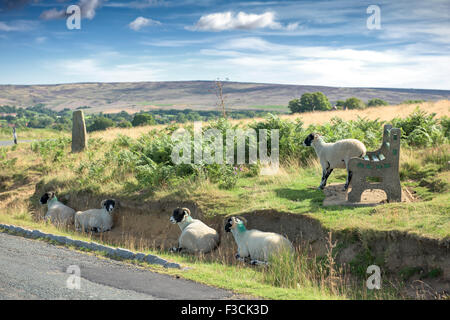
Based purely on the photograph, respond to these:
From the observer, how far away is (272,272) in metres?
9.62

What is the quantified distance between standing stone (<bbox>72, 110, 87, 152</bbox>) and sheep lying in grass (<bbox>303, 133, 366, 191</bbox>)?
15088mm

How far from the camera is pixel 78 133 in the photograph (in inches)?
972

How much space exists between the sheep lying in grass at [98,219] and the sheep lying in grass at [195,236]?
12.0ft

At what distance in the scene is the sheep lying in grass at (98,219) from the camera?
609 inches

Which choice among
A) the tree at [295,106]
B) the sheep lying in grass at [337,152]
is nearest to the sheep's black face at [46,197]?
the sheep lying in grass at [337,152]

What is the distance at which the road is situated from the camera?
311 inches

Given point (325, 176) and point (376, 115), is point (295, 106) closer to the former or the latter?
point (376, 115)

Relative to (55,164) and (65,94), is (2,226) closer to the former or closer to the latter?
(55,164)

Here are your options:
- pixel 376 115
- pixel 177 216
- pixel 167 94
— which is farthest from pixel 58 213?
pixel 167 94

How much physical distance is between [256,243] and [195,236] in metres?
1.99

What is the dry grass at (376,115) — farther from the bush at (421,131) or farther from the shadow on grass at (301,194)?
the shadow on grass at (301,194)

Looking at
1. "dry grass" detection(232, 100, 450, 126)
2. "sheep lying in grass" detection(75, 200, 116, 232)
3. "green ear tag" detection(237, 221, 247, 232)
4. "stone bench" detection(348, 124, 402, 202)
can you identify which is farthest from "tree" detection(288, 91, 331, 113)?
"green ear tag" detection(237, 221, 247, 232)

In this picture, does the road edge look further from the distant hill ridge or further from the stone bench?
the distant hill ridge

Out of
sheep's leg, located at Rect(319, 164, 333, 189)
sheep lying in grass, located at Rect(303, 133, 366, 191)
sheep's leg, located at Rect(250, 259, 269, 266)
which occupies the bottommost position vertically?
sheep's leg, located at Rect(250, 259, 269, 266)
